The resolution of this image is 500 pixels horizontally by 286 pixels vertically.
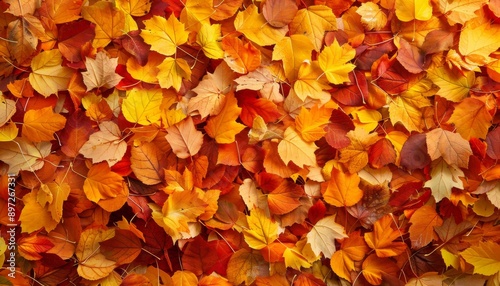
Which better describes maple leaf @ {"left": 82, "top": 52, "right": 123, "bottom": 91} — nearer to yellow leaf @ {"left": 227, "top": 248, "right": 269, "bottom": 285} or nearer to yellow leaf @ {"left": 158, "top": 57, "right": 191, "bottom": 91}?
Answer: yellow leaf @ {"left": 158, "top": 57, "right": 191, "bottom": 91}

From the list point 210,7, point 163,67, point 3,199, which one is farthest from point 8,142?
point 210,7

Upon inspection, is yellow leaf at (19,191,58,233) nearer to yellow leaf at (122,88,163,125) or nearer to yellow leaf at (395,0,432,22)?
yellow leaf at (122,88,163,125)

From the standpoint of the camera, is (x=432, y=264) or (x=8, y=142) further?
(x=432, y=264)

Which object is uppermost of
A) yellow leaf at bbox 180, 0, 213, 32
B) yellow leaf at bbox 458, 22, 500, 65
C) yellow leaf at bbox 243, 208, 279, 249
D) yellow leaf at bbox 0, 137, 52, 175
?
yellow leaf at bbox 180, 0, 213, 32

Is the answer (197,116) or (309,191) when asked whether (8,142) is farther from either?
(309,191)

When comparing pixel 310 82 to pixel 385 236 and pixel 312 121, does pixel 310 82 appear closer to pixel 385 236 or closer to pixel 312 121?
pixel 312 121

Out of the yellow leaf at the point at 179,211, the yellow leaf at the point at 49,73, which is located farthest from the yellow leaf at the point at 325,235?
the yellow leaf at the point at 49,73

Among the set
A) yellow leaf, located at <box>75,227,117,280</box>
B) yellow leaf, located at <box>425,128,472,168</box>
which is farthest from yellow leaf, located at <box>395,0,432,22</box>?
yellow leaf, located at <box>75,227,117,280</box>

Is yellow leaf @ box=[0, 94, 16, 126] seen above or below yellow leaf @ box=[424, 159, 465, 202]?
above
